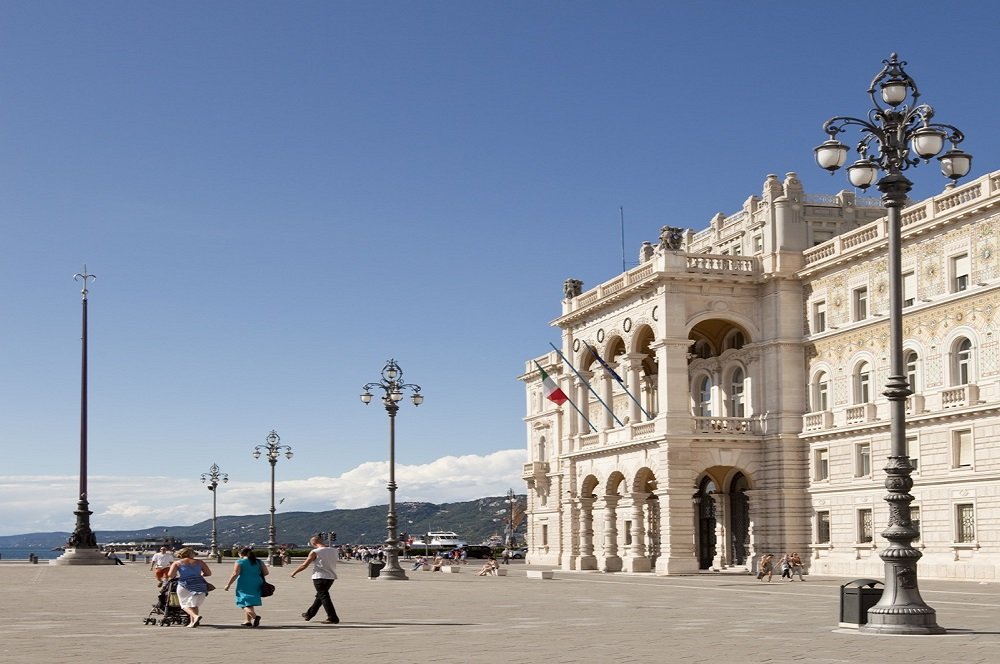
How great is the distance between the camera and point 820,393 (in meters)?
60.2

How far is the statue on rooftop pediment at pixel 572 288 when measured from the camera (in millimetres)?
74625

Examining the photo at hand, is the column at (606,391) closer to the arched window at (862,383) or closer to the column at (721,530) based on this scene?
the column at (721,530)

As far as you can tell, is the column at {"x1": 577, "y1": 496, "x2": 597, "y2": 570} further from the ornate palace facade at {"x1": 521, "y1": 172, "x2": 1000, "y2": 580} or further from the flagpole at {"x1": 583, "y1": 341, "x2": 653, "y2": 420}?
the flagpole at {"x1": 583, "y1": 341, "x2": 653, "y2": 420}

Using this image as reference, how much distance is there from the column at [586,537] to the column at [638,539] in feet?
13.5

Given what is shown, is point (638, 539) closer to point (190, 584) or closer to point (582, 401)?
point (582, 401)

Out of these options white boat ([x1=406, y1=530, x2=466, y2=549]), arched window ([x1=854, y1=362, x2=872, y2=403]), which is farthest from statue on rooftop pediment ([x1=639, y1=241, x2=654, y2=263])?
white boat ([x1=406, y1=530, x2=466, y2=549])

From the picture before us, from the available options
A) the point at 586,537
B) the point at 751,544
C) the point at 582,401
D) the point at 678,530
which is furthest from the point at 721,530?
the point at 582,401

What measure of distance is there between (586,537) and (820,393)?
15.3m

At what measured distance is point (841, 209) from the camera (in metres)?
66.1

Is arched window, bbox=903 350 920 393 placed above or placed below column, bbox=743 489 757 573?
above

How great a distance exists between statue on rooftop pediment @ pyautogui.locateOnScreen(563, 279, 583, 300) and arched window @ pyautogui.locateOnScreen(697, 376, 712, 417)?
31.8 ft

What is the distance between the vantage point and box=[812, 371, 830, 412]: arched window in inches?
2365

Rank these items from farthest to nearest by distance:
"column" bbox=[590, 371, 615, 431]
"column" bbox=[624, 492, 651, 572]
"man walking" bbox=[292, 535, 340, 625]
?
1. "column" bbox=[590, 371, 615, 431]
2. "column" bbox=[624, 492, 651, 572]
3. "man walking" bbox=[292, 535, 340, 625]

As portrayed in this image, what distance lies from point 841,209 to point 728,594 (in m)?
29.9
